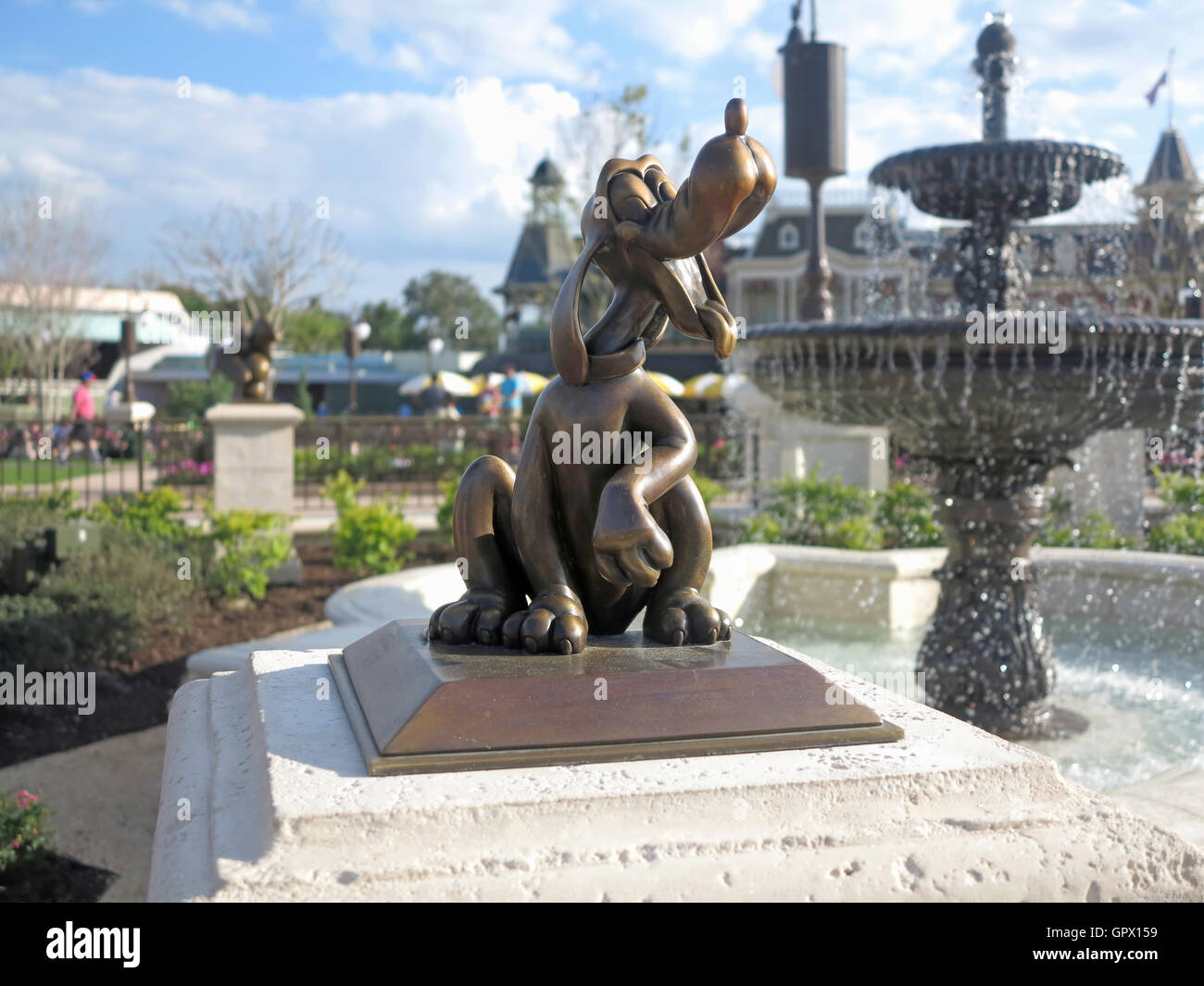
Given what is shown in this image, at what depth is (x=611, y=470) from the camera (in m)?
2.24

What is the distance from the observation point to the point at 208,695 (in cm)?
244

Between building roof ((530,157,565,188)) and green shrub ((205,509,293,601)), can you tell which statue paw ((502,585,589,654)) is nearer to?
green shrub ((205,509,293,601))

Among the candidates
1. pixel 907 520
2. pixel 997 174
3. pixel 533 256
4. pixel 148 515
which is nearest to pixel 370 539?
pixel 148 515

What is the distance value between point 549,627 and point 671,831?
543mm

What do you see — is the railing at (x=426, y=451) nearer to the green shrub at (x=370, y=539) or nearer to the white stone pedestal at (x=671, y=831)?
the green shrub at (x=370, y=539)

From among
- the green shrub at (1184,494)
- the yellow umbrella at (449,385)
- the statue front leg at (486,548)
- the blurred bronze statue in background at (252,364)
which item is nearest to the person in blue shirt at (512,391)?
the yellow umbrella at (449,385)

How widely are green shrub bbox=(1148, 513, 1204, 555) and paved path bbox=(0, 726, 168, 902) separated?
6713mm

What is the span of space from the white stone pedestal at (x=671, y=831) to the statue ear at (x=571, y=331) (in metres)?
0.81

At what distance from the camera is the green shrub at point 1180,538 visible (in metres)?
7.59

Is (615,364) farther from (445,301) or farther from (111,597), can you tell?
(445,301)

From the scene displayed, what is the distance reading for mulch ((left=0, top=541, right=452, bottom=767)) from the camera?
5.21 meters

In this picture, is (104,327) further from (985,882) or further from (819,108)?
(985,882)
